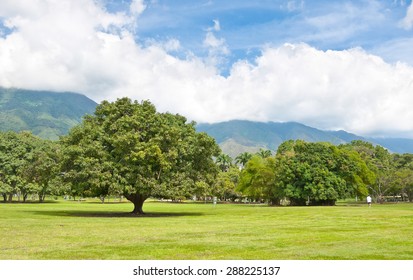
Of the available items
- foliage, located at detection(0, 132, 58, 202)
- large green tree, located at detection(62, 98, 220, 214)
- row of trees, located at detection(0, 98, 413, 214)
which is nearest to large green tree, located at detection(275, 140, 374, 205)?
row of trees, located at detection(0, 98, 413, 214)

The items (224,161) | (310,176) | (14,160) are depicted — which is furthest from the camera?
(224,161)

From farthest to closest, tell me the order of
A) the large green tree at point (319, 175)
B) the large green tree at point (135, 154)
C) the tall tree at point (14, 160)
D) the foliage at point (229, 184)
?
the foliage at point (229, 184) < the tall tree at point (14, 160) < the large green tree at point (319, 175) < the large green tree at point (135, 154)

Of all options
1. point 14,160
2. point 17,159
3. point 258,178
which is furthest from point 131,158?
point 17,159

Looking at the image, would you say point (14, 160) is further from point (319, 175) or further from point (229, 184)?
point (319, 175)

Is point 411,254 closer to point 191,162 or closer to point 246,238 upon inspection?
point 246,238

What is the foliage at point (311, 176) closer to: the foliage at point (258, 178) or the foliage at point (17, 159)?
the foliage at point (258, 178)

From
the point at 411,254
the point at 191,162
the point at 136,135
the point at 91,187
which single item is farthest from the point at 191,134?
the point at 411,254

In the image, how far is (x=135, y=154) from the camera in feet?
148

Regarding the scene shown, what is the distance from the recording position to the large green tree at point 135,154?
4597 cm

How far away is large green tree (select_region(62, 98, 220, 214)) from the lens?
4597 cm

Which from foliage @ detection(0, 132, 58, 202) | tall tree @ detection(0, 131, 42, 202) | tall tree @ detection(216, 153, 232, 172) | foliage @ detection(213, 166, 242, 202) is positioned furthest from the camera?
tall tree @ detection(216, 153, 232, 172)

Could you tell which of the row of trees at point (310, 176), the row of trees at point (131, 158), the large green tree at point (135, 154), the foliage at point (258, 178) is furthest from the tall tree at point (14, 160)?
the large green tree at point (135, 154)

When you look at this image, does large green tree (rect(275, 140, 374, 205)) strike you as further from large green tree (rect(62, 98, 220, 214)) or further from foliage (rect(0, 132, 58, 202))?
foliage (rect(0, 132, 58, 202))

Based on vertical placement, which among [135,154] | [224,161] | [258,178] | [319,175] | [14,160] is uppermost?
[224,161]
